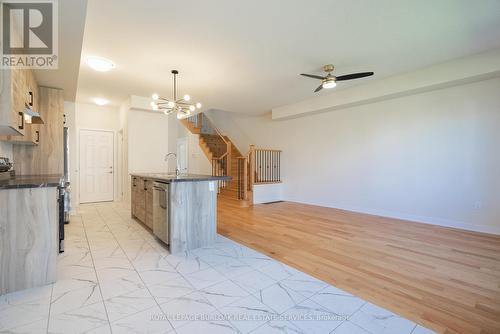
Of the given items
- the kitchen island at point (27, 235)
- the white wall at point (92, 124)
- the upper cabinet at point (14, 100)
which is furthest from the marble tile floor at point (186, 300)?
the white wall at point (92, 124)

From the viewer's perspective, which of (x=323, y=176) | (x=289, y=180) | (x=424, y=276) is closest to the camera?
(x=424, y=276)

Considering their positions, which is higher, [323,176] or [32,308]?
[323,176]

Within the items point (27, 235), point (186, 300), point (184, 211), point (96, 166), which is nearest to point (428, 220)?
point (184, 211)

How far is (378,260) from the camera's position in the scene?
9.19 feet

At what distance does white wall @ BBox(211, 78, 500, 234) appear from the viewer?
12.9 ft

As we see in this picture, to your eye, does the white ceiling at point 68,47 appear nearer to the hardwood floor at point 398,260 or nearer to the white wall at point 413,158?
the hardwood floor at point 398,260

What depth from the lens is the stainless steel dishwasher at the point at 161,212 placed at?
3.08 m

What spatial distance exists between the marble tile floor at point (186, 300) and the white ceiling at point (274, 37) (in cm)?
279

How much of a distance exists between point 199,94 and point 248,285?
456 cm

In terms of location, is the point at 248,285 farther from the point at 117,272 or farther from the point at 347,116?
the point at 347,116

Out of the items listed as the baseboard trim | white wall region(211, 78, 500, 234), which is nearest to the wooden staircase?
white wall region(211, 78, 500, 234)

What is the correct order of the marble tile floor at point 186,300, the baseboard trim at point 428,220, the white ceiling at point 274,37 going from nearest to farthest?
the marble tile floor at point 186,300, the white ceiling at point 274,37, the baseboard trim at point 428,220

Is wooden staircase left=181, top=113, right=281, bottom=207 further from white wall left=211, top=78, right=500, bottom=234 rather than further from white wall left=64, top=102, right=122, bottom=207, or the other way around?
white wall left=64, top=102, right=122, bottom=207

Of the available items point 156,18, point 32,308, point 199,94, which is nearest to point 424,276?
point 32,308
